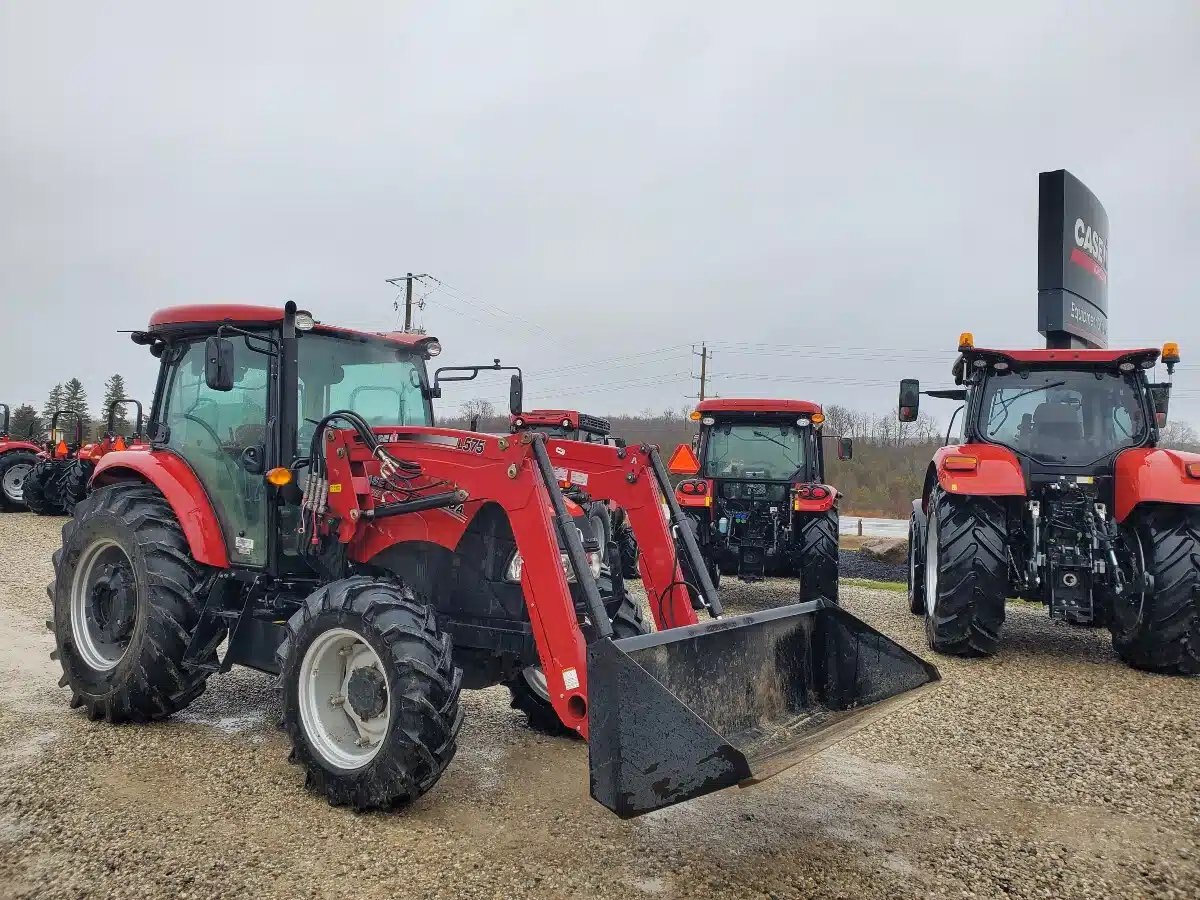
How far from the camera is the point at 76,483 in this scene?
16.7m

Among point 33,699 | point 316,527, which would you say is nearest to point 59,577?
point 33,699

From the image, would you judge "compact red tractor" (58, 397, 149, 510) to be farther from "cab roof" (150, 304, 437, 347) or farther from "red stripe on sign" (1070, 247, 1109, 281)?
"red stripe on sign" (1070, 247, 1109, 281)

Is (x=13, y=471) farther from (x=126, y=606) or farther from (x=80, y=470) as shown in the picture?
(x=126, y=606)

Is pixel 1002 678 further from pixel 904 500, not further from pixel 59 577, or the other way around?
pixel 904 500

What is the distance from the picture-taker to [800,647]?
3969mm

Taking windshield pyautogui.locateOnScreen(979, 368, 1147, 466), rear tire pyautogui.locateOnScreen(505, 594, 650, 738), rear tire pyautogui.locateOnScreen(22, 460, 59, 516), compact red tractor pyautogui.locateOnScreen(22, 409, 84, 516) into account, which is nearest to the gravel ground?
rear tire pyautogui.locateOnScreen(505, 594, 650, 738)

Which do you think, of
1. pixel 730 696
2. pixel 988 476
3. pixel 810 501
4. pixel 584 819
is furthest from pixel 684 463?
pixel 584 819

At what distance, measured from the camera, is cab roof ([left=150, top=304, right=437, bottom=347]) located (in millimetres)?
4662

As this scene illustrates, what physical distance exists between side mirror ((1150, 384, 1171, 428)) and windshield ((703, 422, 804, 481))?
358 centimetres

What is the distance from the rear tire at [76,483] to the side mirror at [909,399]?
14.9 meters

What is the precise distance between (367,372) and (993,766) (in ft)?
12.8

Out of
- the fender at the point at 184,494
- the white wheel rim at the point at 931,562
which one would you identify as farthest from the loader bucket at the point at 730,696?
the white wheel rim at the point at 931,562

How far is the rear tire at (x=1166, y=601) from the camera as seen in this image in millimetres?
5980

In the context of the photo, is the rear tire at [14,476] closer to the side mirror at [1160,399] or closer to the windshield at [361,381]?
the windshield at [361,381]
